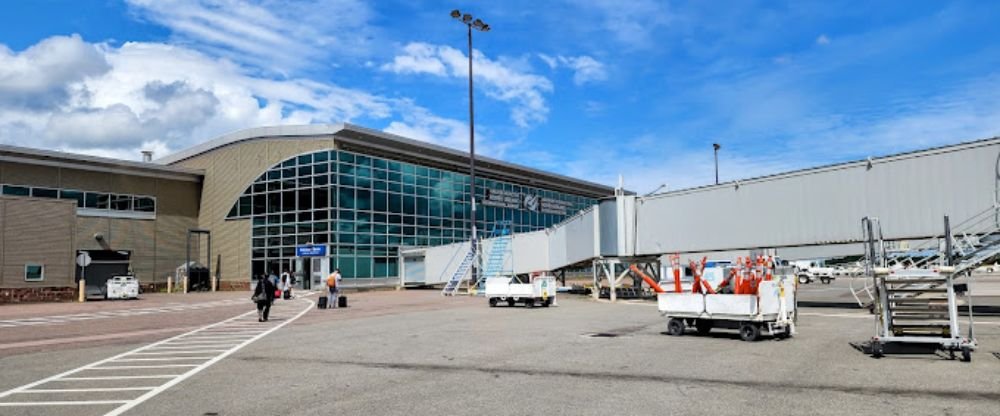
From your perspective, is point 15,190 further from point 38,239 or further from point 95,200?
point 38,239

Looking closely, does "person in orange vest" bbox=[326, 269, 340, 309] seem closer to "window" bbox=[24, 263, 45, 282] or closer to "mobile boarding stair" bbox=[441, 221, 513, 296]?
"mobile boarding stair" bbox=[441, 221, 513, 296]

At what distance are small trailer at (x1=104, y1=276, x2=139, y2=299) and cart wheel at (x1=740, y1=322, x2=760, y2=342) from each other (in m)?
→ 36.1

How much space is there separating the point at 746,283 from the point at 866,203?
37.2ft

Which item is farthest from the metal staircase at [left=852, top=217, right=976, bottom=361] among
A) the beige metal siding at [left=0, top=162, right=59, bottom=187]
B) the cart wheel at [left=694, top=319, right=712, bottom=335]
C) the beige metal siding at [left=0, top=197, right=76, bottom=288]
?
the beige metal siding at [left=0, top=162, right=59, bottom=187]

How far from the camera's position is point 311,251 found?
48344mm

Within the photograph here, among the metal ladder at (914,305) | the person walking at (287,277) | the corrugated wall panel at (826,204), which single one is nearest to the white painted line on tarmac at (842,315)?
the corrugated wall panel at (826,204)

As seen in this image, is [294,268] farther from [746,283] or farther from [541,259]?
[746,283]

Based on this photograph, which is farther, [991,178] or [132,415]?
[991,178]

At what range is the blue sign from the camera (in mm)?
48000

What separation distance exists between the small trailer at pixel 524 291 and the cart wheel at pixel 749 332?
1394 cm

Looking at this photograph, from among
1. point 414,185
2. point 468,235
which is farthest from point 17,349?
point 468,235

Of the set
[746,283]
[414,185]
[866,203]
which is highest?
[414,185]

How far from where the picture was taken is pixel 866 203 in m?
24.6

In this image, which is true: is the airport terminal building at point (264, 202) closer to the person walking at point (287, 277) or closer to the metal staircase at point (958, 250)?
the person walking at point (287, 277)
